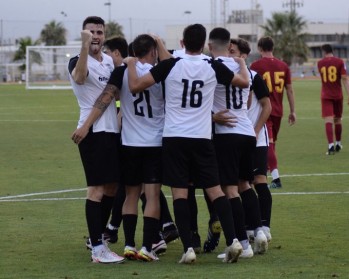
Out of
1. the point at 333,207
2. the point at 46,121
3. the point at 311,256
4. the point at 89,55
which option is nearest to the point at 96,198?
the point at 89,55

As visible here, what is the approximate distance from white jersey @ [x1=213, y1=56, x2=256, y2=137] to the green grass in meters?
1.18

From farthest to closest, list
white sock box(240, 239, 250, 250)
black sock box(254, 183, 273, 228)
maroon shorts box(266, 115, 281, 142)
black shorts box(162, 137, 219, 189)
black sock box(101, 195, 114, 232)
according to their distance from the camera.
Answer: maroon shorts box(266, 115, 281, 142) < black sock box(254, 183, 273, 228) < black sock box(101, 195, 114, 232) < white sock box(240, 239, 250, 250) < black shorts box(162, 137, 219, 189)

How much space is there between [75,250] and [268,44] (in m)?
5.24

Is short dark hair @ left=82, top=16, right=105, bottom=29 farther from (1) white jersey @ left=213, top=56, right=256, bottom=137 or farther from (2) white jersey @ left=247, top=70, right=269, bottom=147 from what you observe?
(2) white jersey @ left=247, top=70, right=269, bottom=147

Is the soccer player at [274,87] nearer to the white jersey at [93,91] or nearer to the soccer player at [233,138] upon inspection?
the soccer player at [233,138]

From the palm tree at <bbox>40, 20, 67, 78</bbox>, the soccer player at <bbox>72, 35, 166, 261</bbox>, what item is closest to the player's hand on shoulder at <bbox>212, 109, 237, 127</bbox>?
the soccer player at <bbox>72, 35, 166, 261</bbox>

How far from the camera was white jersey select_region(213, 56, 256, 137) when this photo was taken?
915 centimetres

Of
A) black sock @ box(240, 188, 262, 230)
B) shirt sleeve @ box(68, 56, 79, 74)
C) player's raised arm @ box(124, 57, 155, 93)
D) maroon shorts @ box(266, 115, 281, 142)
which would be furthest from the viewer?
maroon shorts @ box(266, 115, 281, 142)

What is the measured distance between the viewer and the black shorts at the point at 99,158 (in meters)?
8.88

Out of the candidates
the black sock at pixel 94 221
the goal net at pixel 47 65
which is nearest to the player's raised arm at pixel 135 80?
the black sock at pixel 94 221

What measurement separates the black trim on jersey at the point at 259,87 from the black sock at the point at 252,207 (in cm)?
97

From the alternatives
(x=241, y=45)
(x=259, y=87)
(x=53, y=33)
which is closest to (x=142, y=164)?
(x=259, y=87)

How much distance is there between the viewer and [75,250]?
9570 millimetres

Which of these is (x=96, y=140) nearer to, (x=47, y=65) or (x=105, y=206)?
(x=105, y=206)
